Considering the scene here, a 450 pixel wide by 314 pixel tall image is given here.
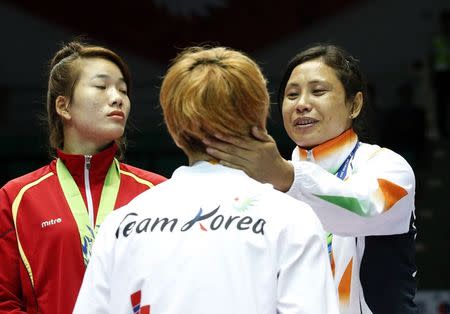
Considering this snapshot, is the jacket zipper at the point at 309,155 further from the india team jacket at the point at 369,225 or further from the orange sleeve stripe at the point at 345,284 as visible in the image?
the orange sleeve stripe at the point at 345,284

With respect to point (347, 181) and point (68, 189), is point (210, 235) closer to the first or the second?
point (347, 181)

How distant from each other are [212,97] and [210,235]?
307 mm

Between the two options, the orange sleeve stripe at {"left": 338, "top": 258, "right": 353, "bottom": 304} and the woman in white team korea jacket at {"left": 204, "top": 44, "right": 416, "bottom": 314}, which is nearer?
the woman in white team korea jacket at {"left": 204, "top": 44, "right": 416, "bottom": 314}

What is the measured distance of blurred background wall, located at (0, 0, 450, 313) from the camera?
11.8 m

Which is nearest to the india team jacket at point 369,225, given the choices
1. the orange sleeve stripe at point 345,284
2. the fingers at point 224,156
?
the orange sleeve stripe at point 345,284

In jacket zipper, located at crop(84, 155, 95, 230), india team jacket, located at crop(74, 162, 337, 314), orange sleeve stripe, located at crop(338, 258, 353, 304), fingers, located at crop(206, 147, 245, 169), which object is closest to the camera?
india team jacket, located at crop(74, 162, 337, 314)

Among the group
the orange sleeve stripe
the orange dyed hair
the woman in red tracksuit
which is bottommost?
the orange sleeve stripe

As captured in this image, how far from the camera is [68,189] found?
3209 millimetres

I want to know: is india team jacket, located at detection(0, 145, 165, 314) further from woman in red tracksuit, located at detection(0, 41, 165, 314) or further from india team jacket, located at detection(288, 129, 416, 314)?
india team jacket, located at detection(288, 129, 416, 314)

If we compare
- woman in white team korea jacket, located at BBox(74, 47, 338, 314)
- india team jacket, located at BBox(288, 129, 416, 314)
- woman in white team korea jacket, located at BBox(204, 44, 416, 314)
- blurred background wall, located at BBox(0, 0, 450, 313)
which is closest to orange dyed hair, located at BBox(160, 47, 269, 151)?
woman in white team korea jacket, located at BBox(74, 47, 338, 314)

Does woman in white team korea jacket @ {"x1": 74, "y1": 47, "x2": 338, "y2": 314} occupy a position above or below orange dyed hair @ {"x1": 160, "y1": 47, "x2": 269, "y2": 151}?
below

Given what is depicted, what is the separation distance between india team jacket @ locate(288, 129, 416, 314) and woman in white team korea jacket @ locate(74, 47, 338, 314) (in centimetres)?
63

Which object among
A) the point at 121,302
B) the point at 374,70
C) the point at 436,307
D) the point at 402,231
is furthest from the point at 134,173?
the point at 374,70

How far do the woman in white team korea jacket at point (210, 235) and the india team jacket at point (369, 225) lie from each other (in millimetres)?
635
